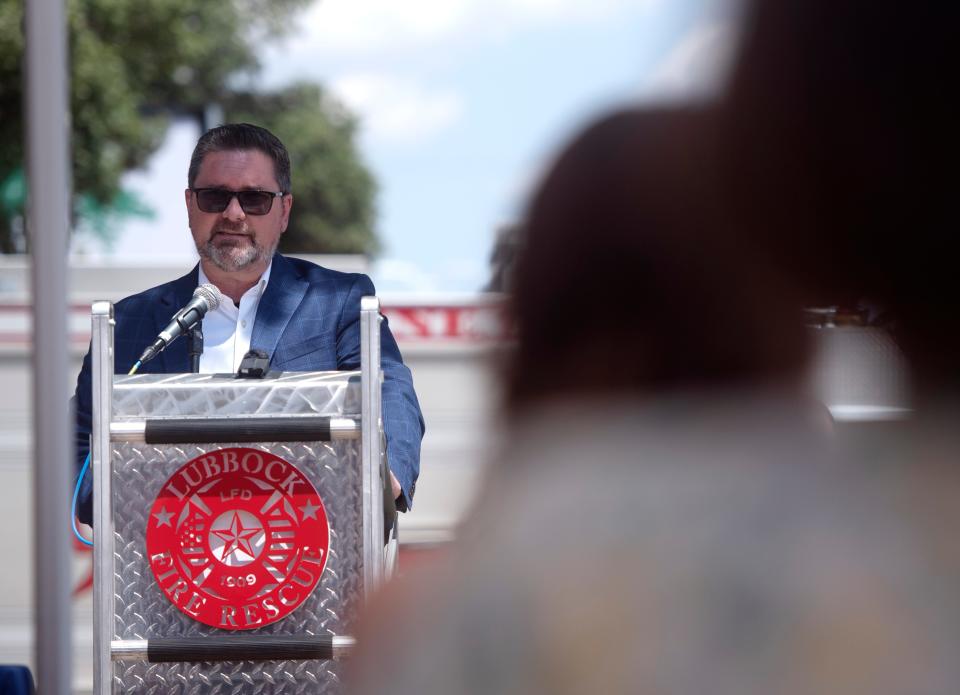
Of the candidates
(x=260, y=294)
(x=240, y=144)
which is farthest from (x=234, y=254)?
(x=240, y=144)

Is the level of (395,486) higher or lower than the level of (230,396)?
lower

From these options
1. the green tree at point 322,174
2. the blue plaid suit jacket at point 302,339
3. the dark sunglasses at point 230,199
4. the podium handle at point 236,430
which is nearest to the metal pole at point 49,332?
the podium handle at point 236,430

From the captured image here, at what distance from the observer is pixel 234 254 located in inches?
120

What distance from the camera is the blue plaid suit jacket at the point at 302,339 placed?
2885mm

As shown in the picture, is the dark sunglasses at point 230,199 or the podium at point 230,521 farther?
the dark sunglasses at point 230,199

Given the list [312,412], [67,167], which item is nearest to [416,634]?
[67,167]

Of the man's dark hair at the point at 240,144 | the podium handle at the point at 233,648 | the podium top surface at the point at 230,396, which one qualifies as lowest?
the podium handle at the point at 233,648

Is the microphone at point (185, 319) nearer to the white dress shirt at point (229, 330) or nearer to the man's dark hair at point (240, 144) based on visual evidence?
the white dress shirt at point (229, 330)

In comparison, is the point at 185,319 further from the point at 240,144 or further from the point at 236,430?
the point at 240,144

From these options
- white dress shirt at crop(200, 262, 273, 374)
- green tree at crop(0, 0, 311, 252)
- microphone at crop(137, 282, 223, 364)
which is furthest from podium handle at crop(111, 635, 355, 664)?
green tree at crop(0, 0, 311, 252)

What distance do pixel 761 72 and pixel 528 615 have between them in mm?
373

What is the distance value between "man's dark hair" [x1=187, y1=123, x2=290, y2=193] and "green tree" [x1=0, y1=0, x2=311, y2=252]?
13366mm

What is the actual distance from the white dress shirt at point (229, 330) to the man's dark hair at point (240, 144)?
0.80ft

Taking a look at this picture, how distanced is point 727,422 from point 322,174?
3504 cm
